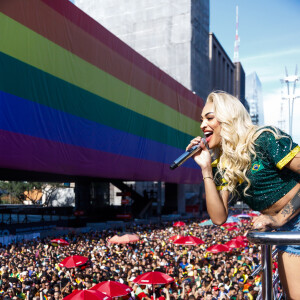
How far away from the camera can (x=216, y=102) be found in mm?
2246

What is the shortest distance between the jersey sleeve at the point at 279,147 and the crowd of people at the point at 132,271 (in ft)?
22.4

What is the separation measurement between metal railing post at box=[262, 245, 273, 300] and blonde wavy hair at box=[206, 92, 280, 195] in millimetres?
666

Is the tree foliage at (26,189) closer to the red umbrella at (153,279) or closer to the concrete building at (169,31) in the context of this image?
the concrete building at (169,31)

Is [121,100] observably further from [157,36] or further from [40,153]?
[157,36]

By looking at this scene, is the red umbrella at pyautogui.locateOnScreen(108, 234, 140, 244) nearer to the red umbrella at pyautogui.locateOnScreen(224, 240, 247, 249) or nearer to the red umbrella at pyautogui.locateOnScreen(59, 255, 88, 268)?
the red umbrella at pyautogui.locateOnScreen(224, 240, 247, 249)

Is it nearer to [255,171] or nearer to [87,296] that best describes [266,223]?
[255,171]

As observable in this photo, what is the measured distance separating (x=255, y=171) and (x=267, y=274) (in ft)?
2.41

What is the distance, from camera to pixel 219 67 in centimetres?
7200

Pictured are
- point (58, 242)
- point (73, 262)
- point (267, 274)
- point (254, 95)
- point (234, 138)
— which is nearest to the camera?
point (267, 274)

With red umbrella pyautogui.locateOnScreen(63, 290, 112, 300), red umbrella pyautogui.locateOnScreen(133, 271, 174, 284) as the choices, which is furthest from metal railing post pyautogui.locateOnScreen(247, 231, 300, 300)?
red umbrella pyautogui.locateOnScreen(133, 271, 174, 284)

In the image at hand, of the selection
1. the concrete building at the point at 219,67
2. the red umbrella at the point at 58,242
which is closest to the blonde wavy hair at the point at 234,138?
the red umbrella at the point at 58,242

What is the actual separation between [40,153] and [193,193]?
3839 centimetres

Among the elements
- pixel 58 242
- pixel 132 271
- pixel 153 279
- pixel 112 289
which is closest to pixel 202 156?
pixel 112 289

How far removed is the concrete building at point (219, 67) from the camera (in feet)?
216
